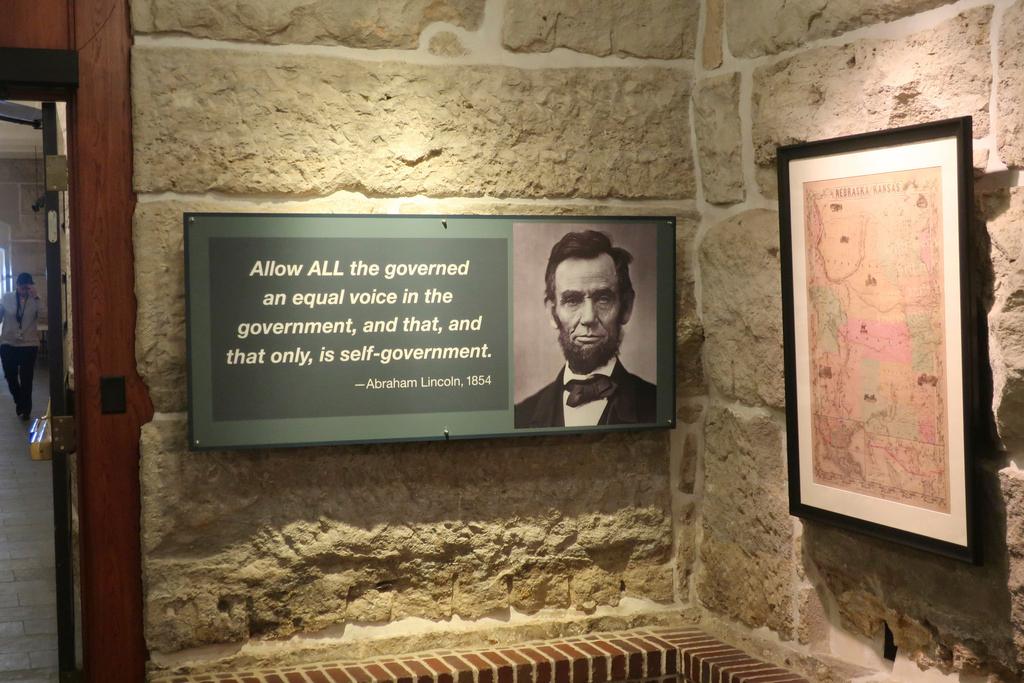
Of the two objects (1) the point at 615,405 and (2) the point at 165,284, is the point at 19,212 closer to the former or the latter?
(2) the point at 165,284

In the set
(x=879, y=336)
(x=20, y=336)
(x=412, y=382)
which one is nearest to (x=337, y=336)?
(x=412, y=382)

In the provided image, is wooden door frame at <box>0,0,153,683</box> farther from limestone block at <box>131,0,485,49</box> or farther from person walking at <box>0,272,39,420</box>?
person walking at <box>0,272,39,420</box>

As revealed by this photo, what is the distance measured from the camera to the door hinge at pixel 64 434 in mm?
2584

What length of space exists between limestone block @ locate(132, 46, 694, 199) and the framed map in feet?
1.74

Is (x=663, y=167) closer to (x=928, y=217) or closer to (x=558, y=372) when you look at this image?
(x=558, y=372)

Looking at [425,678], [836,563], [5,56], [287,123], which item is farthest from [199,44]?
[836,563]

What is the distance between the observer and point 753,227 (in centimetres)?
264

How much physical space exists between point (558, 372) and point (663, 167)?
654mm

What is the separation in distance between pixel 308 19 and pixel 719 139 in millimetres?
1131

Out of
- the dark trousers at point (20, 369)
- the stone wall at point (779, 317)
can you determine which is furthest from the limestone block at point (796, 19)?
the dark trousers at point (20, 369)

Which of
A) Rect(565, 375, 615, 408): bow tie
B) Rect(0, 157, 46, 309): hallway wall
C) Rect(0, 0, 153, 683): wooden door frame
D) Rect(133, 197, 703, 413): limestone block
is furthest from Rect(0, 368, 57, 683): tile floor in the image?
Rect(0, 157, 46, 309): hallway wall

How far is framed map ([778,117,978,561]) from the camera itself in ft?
6.61

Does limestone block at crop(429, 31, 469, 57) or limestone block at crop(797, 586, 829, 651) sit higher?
limestone block at crop(429, 31, 469, 57)

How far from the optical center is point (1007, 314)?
1.92m
